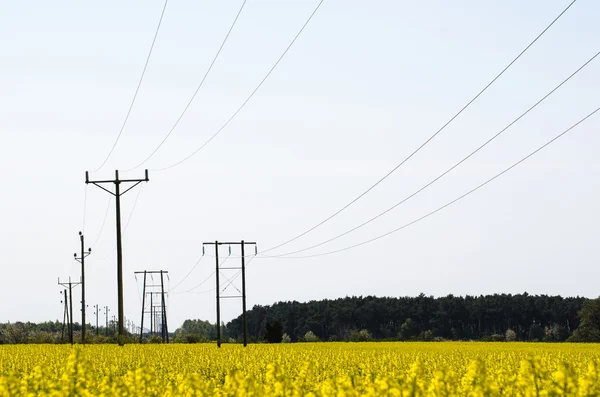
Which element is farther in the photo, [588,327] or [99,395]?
[588,327]

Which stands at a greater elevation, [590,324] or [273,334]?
[590,324]

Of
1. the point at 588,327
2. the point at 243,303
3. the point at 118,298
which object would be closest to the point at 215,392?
the point at 118,298

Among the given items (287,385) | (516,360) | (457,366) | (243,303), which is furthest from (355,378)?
(243,303)

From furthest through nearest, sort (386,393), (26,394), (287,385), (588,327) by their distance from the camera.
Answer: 1. (588,327)
2. (26,394)
3. (287,385)
4. (386,393)

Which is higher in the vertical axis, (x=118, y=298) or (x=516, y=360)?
(x=118, y=298)

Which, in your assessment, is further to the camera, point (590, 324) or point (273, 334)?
point (590, 324)

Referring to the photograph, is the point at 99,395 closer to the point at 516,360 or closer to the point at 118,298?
the point at 516,360

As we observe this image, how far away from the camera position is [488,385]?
1294 centimetres

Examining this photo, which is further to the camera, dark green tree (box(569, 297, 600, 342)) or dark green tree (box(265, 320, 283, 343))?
dark green tree (box(569, 297, 600, 342))

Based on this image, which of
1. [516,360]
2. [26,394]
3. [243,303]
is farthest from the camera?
[243,303]

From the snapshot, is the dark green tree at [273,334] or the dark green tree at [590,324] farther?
the dark green tree at [590,324]

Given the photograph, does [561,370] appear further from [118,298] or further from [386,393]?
[118,298]

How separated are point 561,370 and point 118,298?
143 ft

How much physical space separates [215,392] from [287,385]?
1510 mm
